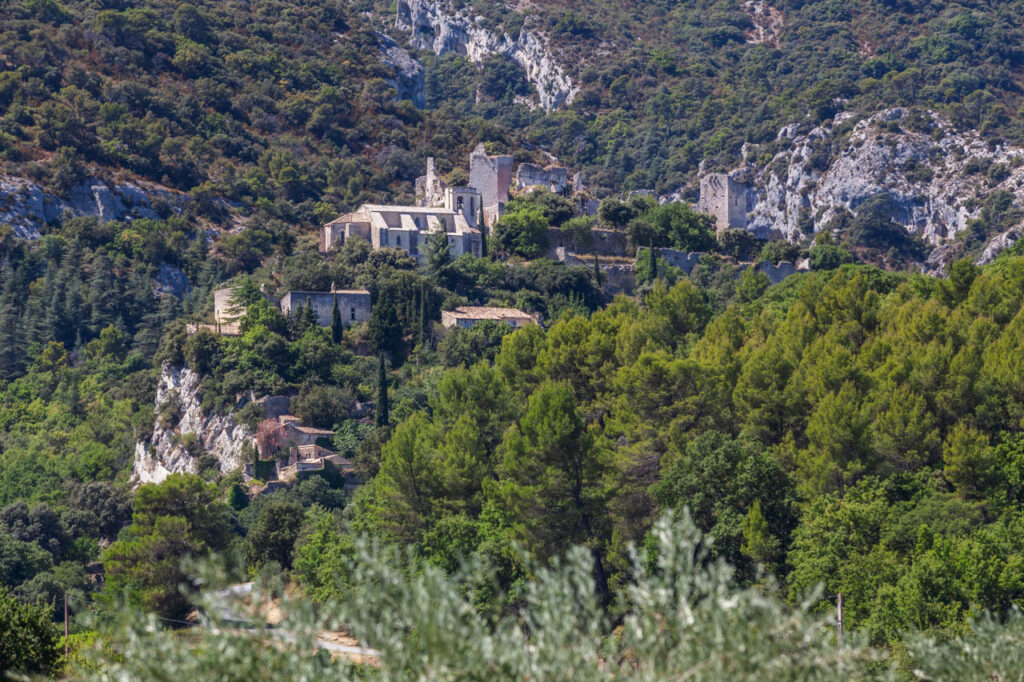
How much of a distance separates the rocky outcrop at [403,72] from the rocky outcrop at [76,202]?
107ft

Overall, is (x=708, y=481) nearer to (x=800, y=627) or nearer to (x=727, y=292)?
(x=800, y=627)

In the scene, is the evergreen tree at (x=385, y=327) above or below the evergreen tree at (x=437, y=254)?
below

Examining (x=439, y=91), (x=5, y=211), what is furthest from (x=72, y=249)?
(x=439, y=91)

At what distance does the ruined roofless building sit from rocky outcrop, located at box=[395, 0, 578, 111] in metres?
49.2

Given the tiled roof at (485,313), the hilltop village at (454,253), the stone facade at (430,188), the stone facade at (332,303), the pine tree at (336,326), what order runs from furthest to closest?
the stone facade at (430,188) → the tiled roof at (485,313) → the stone facade at (332,303) → the pine tree at (336,326) → the hilltop village at (454,253)

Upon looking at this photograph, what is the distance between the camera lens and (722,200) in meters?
93.6

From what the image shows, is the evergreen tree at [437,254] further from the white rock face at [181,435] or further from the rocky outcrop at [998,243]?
the rocky outcrop at [998,243]

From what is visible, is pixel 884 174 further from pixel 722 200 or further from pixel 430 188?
pixel 430 188

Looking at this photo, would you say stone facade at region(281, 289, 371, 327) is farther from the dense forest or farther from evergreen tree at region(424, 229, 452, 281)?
evergreen tree at region(424, 229, 452, 281)

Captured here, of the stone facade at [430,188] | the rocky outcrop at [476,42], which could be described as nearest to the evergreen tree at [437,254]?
the stone facade at [430,188]

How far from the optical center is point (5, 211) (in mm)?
81125

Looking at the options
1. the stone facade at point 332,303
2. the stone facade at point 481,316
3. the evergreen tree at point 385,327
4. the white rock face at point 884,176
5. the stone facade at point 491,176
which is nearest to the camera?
the evergreen tree at point 385,327

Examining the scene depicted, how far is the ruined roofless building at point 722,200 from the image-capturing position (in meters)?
93.1

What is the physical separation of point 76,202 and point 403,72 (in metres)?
41.5
